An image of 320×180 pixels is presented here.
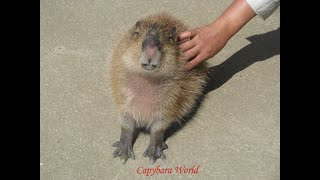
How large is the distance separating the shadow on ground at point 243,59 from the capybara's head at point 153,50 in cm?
65

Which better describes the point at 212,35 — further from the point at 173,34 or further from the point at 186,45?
the point at 173,34

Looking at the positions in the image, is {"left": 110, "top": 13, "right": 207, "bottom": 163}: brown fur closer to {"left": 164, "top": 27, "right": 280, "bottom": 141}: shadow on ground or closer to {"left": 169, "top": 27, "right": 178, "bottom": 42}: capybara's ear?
{"left": 169, "top": 27, "right": 178, "bottom": 42}: capybara's ear

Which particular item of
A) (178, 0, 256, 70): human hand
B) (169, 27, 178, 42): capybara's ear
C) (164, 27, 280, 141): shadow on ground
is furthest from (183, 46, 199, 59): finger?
(164, 27, 280, 141): shadow on ground

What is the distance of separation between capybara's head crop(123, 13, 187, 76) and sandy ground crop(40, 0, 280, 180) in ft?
2.04

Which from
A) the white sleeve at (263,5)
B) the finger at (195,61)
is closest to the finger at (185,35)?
the finger at (195,61)

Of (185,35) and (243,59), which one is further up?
(185,35)

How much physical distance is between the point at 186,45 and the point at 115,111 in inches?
31.3

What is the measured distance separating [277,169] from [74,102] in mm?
1647

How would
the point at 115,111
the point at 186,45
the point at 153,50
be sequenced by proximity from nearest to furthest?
the point at 153,50, the point at 186,45, the point at 115,111

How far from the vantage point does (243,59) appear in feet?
12.5

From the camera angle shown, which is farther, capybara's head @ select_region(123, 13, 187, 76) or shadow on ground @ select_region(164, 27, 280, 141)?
shadow on ground @ select_region(164, 27, 280, 141)

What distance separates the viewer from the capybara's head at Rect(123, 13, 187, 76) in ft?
8.52

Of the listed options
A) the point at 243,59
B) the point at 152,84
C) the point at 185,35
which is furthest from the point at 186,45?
the point at 243,59

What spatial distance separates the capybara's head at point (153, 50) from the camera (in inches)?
102
